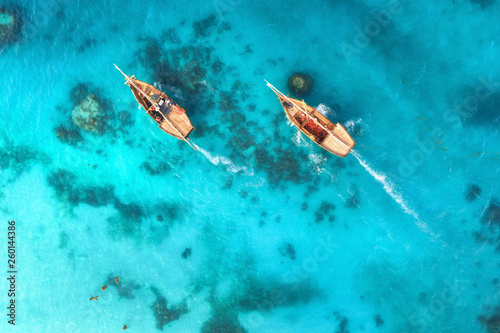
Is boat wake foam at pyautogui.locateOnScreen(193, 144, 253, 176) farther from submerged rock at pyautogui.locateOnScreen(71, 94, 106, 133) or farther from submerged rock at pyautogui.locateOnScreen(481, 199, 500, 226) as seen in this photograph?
submerged rock at pyautogui.locateOnScreen(481, 199, 500, 226)

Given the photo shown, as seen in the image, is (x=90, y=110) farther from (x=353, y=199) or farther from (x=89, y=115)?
(x=353, y=199)

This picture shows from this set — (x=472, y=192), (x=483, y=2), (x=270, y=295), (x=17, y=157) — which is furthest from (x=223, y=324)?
(x=483, y=2)

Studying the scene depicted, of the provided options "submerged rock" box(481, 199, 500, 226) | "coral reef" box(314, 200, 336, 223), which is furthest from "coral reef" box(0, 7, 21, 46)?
"submerged rock" box(481, 199, 500, 226)

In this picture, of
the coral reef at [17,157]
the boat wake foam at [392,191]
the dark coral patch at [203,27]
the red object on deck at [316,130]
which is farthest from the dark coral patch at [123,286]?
the boat wake foam at [392,191]

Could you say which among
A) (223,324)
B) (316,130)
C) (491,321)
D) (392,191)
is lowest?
(223,324)

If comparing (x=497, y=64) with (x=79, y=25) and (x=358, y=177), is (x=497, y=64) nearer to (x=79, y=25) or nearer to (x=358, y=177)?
(x=358, y=177)

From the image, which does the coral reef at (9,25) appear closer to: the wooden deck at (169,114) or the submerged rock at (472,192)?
the wooden deck at (169,114)

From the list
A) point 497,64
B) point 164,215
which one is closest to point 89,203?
point 164,215
